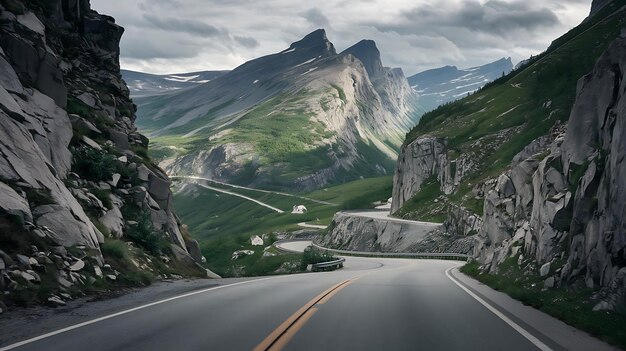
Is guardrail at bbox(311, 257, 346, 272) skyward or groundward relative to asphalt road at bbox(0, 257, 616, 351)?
groundward

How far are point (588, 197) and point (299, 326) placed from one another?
10.4 meters

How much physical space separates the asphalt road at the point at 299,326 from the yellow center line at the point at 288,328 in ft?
0.05

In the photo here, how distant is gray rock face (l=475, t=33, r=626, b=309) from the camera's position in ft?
42.9

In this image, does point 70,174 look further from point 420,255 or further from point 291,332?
point 420,255

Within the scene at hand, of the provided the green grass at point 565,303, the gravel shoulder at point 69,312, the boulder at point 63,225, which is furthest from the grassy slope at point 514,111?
the gravel shoulder at point 69,312

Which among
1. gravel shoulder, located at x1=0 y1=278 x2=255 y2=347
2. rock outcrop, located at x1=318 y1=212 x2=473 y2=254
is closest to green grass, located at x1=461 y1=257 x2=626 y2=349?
gravel shoulder, located at x1=0 y1=278 x2=255 y2=347

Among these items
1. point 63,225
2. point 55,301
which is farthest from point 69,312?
point 63,225

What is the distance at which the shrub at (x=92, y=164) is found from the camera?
22.5m

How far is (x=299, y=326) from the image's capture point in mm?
10242

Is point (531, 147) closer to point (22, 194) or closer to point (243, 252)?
point (243, 252)

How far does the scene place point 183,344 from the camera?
862cm

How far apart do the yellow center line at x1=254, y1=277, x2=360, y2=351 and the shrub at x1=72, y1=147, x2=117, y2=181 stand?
12.5 m

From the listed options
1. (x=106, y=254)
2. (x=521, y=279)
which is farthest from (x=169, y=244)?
(x=521, y=279)

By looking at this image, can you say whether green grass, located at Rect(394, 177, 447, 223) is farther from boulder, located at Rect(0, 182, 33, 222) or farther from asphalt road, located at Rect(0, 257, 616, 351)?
boulder, located at Rect(0, 182, 33, 222)
